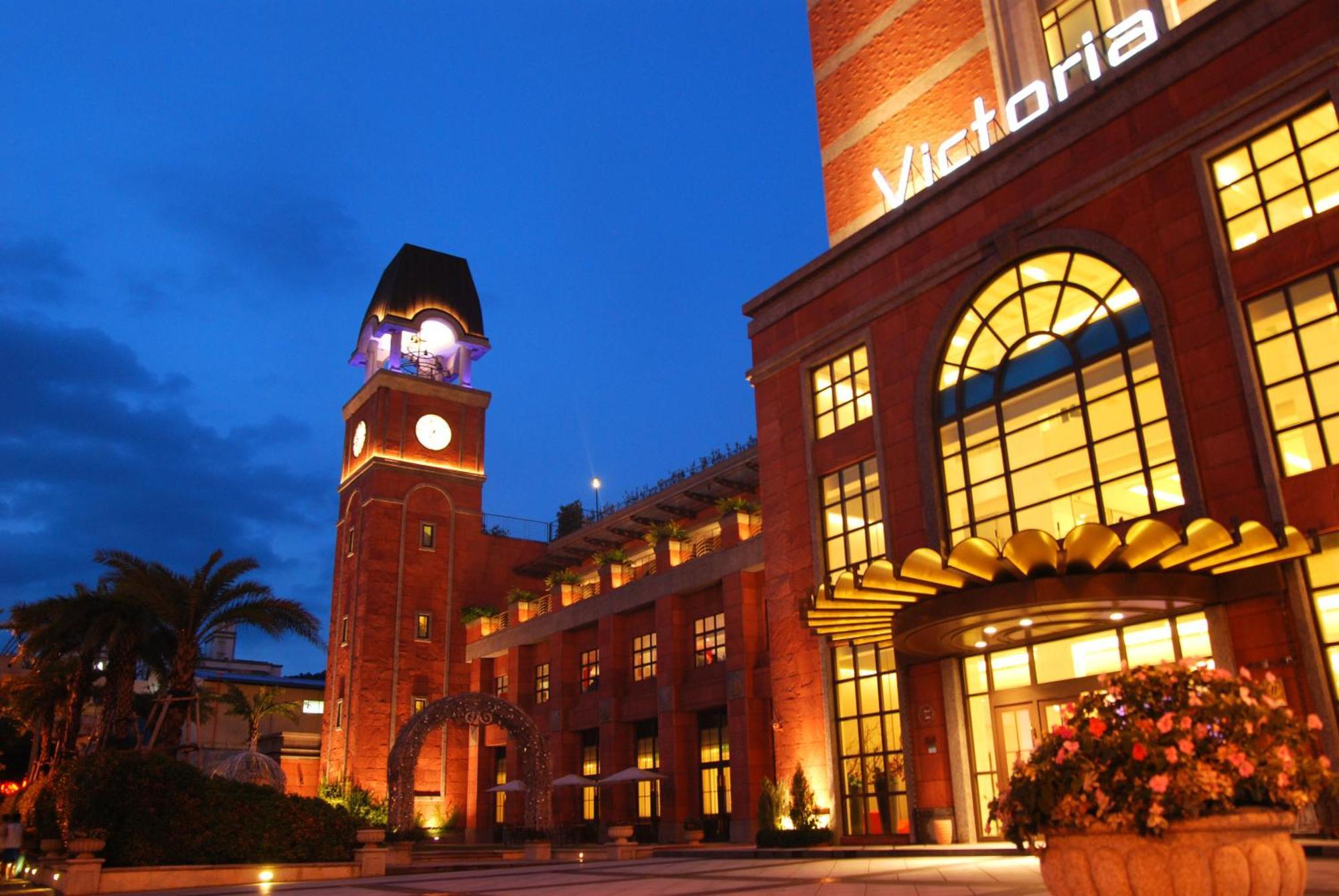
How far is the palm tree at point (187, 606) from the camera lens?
88.2 ft

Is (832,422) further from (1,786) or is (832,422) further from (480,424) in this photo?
(1,786)

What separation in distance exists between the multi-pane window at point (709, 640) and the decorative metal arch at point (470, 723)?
6.02 m

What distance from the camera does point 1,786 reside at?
1889 inches

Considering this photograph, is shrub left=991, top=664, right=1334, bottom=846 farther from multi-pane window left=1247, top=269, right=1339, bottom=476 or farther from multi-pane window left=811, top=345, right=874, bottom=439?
multi-pane window left=811, top=345, right=874, bottom=439

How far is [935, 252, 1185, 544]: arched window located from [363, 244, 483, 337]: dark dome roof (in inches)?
1398

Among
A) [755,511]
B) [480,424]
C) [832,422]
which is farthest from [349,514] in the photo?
[832,422]

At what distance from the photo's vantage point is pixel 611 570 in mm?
37969

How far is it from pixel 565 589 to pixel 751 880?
86.1 feet

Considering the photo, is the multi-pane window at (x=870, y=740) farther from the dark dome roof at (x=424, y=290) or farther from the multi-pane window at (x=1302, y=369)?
the dark dome roof at (x=424, y=290)

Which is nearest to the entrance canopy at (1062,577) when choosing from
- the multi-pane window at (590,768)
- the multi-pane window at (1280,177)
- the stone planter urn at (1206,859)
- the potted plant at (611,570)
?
the multi-pane window at (1280,177)

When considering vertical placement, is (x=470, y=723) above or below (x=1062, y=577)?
below

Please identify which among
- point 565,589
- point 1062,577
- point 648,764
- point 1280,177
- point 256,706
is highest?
point 1280,177

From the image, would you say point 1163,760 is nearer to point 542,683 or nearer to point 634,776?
point 634,776

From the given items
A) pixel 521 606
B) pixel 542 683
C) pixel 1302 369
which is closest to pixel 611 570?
pixel 542 683
